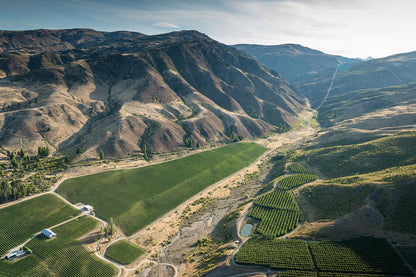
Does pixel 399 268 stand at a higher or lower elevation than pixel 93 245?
higher

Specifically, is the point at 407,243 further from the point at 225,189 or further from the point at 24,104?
the point at 24,104

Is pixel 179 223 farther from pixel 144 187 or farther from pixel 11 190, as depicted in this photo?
pixel 11 190

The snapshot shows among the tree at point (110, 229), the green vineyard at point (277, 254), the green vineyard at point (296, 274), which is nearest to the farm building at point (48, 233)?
the tree at point (110, 229)

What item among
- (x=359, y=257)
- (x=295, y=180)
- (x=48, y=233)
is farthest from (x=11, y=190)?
(x=295, y=180)

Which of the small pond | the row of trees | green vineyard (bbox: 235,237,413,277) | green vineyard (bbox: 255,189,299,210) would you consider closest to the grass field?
the row of trees

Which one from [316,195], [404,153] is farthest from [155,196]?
[404,153]
